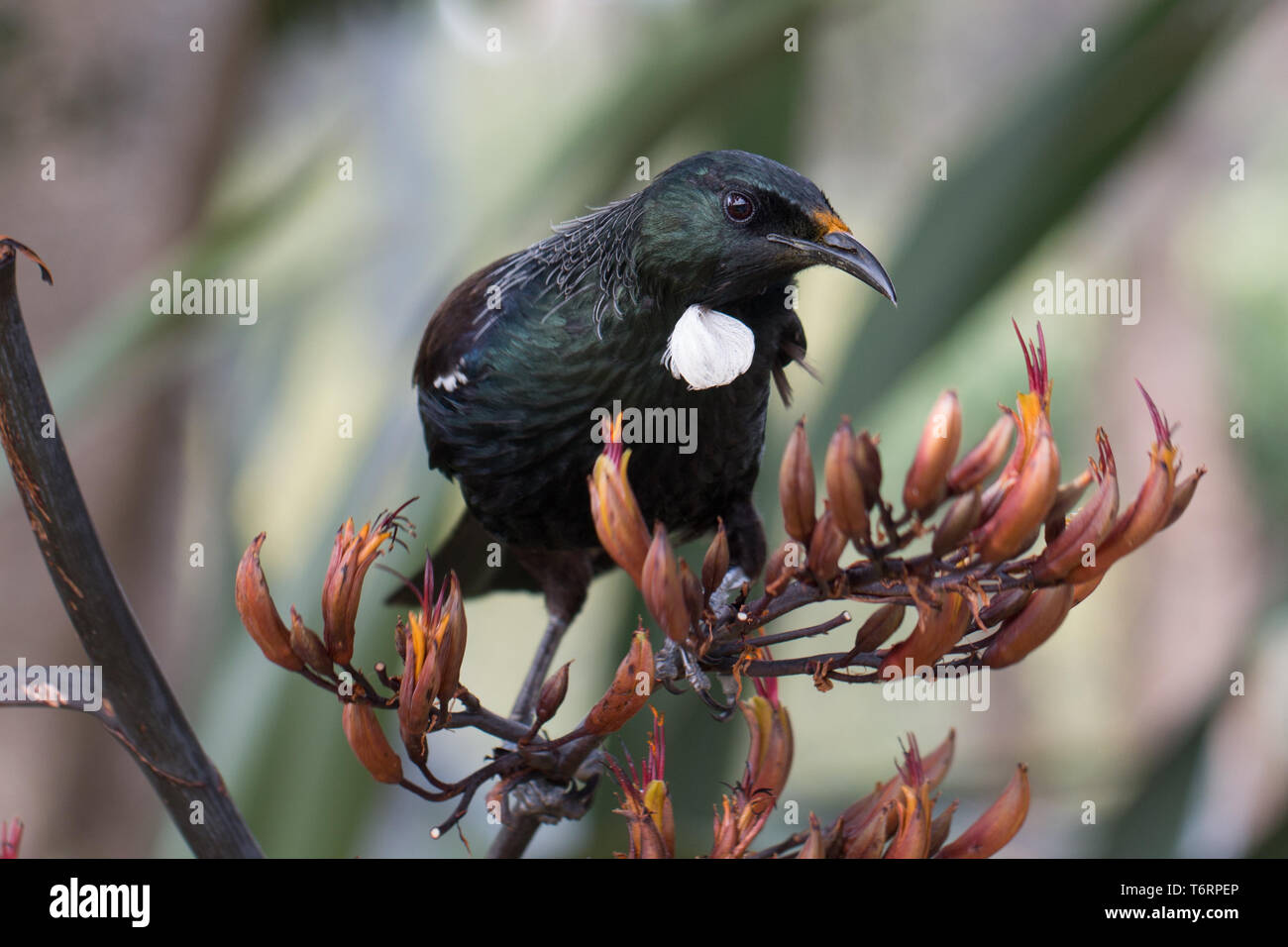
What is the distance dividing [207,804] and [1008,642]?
58 centimetres

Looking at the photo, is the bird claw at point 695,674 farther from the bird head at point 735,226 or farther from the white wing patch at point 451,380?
the white wing patch at point 451,380

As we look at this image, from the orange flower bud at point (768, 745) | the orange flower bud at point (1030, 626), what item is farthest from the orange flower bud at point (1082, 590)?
the orange flower bud at point (768, 745)

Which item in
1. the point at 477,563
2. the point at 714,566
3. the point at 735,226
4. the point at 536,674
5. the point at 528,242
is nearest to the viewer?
the point at 714,566

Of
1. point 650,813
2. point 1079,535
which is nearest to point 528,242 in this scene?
point 650,813

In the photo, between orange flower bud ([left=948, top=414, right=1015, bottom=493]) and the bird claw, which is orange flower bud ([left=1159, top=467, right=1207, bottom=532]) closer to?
orange flower bud ([left=948, top=414, right=1015, bottom=493])

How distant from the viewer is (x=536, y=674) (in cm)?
130

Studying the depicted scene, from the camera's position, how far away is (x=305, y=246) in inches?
130

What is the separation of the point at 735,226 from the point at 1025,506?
417 millimetres

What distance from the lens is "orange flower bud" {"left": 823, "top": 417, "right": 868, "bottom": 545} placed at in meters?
0.61

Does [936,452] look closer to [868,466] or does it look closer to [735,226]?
[868,466]

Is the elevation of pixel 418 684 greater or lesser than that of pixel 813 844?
greater

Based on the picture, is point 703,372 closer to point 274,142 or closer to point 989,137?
point 989,137
